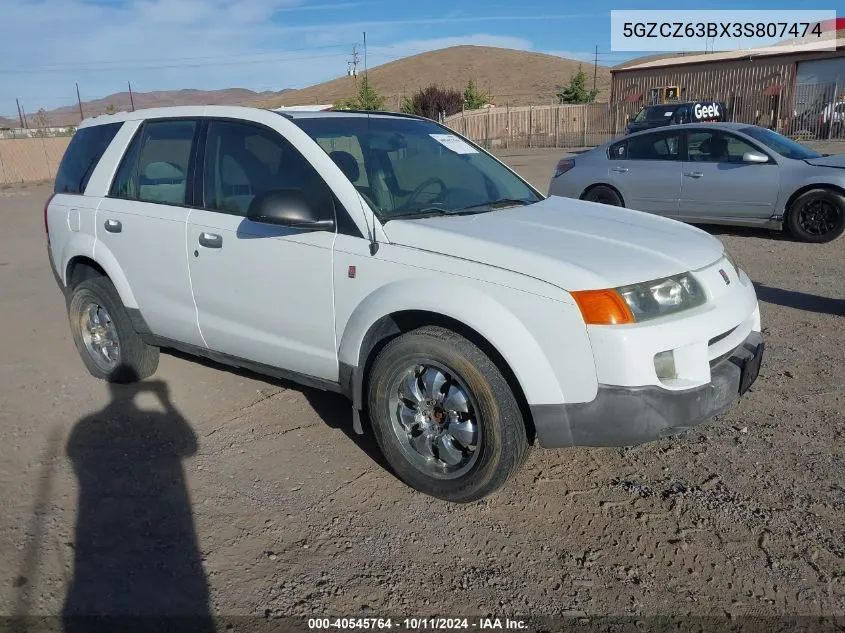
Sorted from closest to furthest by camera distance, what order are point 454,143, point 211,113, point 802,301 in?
point 211,113, point 454,143, point 802,301

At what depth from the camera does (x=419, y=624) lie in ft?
8.85

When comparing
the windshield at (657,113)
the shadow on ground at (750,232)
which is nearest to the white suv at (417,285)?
the shadow on ground at (750,232)

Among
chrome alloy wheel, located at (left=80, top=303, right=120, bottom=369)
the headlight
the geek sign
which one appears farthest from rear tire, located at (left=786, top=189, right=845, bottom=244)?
the geek sign

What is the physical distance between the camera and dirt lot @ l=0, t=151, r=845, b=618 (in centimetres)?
285

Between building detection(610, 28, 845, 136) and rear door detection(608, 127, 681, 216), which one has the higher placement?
building detection(610, 28, 845, 136)

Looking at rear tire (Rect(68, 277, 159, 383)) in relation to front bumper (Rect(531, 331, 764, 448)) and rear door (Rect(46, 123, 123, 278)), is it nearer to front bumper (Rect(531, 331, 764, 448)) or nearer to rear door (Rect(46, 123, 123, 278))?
rear door (Rect(46, 123, 123, 278))

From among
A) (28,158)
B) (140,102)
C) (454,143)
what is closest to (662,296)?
(454,143)

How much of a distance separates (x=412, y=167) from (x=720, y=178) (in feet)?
21.4

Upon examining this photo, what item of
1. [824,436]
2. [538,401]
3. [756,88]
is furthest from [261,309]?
[756,88]

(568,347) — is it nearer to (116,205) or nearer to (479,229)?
(479,229)

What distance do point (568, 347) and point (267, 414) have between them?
7.73 feet

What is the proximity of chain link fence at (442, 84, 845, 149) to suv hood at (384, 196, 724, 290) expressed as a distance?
2749 centimetres

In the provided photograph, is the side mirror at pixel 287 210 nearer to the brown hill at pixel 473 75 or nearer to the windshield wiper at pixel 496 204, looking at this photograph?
the windshield wiper at pixel 496 204

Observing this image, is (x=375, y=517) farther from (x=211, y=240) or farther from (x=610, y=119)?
(x=610, y=119)
